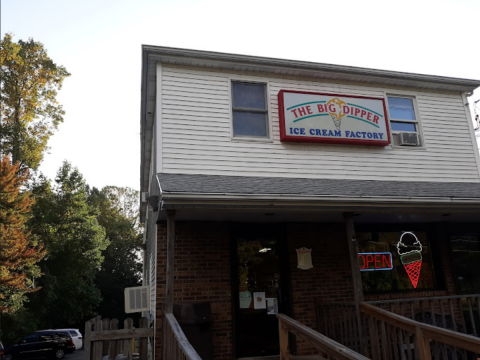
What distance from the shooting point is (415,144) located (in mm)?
8766

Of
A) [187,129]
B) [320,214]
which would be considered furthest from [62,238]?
[320,214]

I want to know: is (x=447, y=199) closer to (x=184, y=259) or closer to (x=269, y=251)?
(x=269, y=251)

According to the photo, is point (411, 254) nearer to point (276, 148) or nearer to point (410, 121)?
point (410, 121)

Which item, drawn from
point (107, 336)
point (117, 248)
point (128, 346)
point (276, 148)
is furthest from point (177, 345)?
point (117, 248)

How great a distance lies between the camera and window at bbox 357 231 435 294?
25.6 feet

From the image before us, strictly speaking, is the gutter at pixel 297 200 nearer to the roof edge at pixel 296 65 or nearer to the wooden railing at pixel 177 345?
the wooden railing at pixel 177 345

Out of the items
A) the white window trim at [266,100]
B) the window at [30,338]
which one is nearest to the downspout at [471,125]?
the white window trim at [266,100]

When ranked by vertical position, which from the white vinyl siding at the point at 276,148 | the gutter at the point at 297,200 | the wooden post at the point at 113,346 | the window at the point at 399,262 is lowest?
the wooden post at the point at 113,346

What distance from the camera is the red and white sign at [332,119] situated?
7973 millimetres

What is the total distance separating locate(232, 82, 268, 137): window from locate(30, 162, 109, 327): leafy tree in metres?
17.4

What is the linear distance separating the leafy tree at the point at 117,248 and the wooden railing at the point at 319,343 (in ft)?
100

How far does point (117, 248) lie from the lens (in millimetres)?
36469

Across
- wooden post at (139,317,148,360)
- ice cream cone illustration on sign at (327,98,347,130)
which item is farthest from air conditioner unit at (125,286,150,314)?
ice cream cone illustration on sign at (327,98,347,130)

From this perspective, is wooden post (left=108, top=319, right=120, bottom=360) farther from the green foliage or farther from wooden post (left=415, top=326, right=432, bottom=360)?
the green foliage
